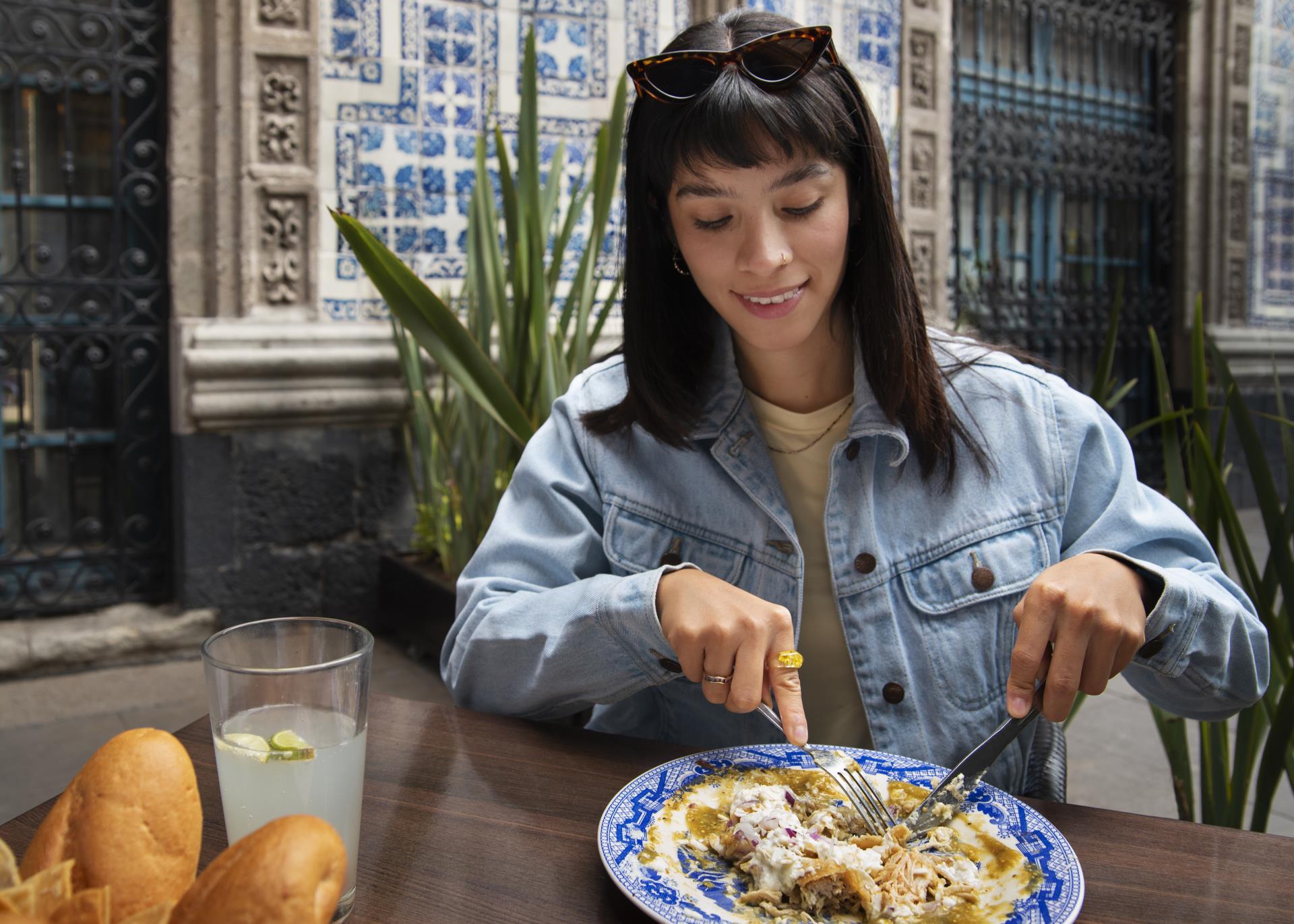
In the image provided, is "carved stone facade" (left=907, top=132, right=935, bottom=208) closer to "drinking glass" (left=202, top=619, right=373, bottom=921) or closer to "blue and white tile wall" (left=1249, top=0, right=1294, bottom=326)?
"blue and white tile wall" (left=1249, top=0, right=1294, bottom=326)

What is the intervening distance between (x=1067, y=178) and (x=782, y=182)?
5808 millimetres

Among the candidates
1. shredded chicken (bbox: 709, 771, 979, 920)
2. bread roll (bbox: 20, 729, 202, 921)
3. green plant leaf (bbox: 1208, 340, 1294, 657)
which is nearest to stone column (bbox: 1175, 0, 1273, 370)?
green plant leaf (bbox: 1208, 340, 1294, 657)

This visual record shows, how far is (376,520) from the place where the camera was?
3914 millimetres

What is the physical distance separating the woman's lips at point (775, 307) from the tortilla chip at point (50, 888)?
0.94 meters

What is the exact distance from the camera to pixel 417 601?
11.7ft

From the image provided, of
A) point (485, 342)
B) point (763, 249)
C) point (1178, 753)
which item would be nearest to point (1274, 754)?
point (1178, 753)

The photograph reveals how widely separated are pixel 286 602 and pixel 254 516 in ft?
1.08

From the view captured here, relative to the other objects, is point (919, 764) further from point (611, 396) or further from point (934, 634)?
point (611, 396)

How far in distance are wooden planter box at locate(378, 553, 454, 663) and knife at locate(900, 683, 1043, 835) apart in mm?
2487

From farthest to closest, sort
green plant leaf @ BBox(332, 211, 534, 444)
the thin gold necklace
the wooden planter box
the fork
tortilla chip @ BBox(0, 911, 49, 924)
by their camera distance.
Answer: the wooden planter box, green plant leaf @ BBox(332, 211, 534, 444), the thin gold necklace, the fork, tortilla chip @ BBox(0, 911, 49, 924)

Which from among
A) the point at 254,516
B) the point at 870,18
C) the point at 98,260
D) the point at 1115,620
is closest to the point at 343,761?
the point at 1115,620

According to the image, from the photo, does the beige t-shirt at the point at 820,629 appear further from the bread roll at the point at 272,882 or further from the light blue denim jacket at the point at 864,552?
the bread roll at the point at 272,882

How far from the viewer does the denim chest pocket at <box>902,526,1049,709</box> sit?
1253 millimetres

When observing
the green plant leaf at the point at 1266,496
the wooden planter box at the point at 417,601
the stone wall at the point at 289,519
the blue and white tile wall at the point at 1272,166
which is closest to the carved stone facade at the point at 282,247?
the stone wall at the point at 289,519
